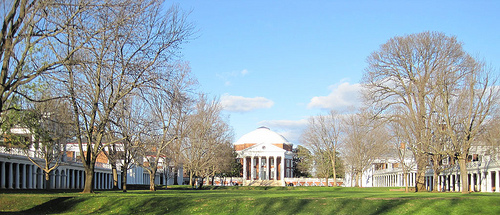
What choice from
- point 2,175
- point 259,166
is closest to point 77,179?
point 2,175

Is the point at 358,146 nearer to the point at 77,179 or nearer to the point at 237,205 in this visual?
the point at 77,179

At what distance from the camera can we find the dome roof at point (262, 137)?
136000 mm

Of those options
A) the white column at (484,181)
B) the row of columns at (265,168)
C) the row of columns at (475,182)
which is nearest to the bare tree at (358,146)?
the row of columns at (475,182)

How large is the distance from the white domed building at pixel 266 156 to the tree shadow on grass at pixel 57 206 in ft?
320

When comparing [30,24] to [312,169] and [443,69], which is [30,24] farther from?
[312,169]

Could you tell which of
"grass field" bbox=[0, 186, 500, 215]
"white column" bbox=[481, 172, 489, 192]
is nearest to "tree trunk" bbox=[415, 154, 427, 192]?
"white column" bbox=[481, 172, 489, 192]

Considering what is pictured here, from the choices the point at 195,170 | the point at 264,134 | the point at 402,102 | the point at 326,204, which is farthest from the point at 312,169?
the point at 326,204

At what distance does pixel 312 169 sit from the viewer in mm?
114562

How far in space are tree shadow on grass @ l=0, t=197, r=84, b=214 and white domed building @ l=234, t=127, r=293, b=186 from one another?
320ft

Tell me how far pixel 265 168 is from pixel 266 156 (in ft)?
18.0

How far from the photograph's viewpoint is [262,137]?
137m

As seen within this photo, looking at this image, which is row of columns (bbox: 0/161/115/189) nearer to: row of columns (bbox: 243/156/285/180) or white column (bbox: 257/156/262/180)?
row of columns (bbox: 243/156/285/180)

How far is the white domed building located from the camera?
12850cm

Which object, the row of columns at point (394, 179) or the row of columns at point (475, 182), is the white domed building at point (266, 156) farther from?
the row of columns at point (475, 182)
